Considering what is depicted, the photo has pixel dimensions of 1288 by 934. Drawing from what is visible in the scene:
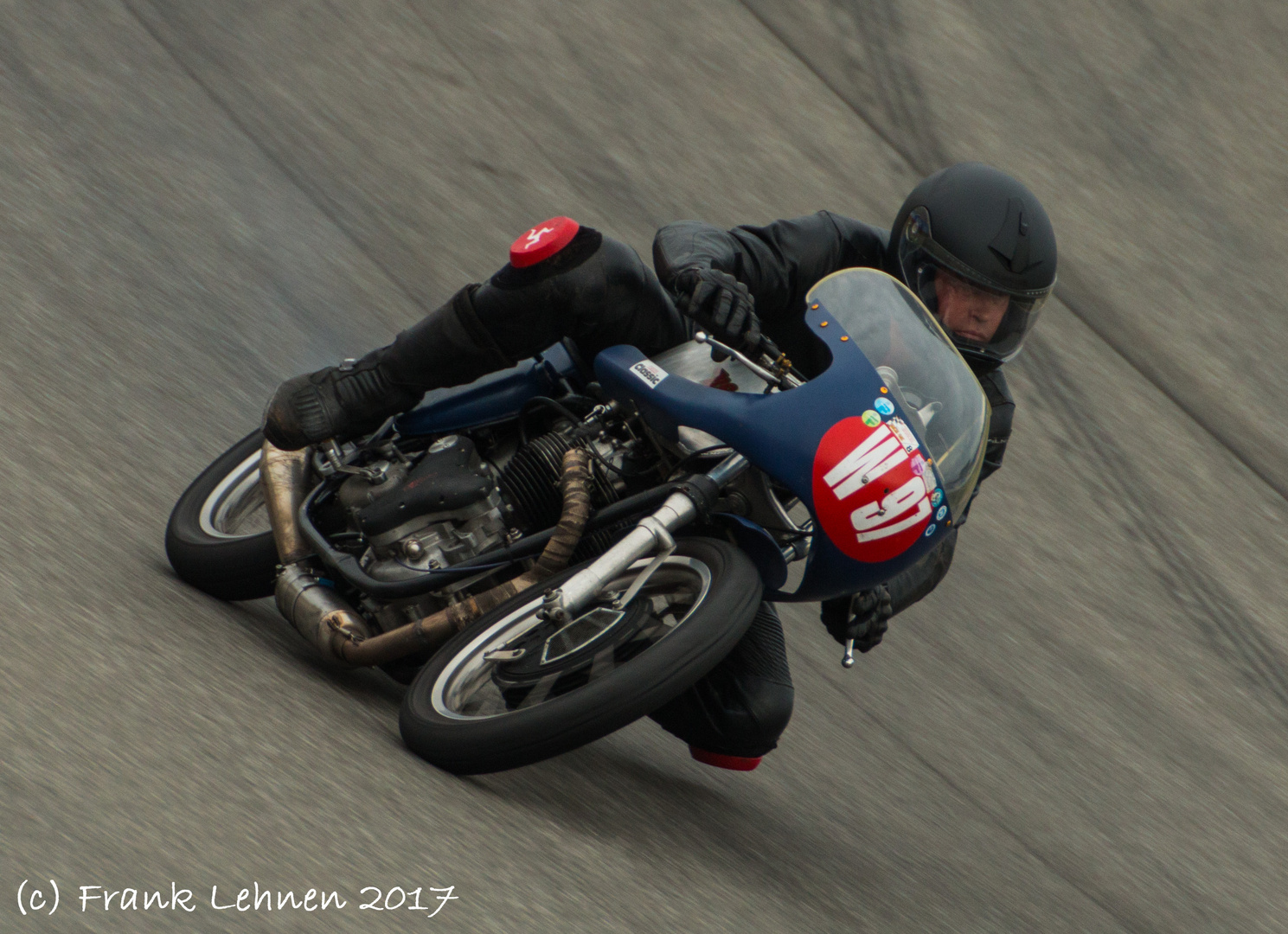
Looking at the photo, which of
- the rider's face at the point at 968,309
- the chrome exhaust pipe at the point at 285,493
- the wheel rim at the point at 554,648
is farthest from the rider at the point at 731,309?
the wheel rim at the point at 554,648

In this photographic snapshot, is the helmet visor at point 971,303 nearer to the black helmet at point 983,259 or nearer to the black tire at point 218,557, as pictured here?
the black helmet at point 983,259

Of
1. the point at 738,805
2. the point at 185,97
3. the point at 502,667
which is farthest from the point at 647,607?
the point at 185,97

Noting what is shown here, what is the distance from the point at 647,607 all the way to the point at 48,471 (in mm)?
1736

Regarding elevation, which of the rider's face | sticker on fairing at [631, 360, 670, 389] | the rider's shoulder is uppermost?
sticker on fairing at [631, 360, 670, 389]

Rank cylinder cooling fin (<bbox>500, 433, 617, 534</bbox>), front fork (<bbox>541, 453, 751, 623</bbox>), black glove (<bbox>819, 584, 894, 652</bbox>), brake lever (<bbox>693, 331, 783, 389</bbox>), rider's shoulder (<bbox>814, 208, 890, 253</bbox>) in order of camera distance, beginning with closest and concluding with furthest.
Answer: front fork (<bbox>541, 453, 751, 623</bbox>), brake lever (<bbox>693, 331, 783, 389</bbox>), cylinder cooling fin (<bbox>500, 433, 617, 534</bbox>), black glove (<bbox>819, 584, 894, 652</bbox>), rider's shoulder (<bbox>814, 208, 890, 253</bbox>)

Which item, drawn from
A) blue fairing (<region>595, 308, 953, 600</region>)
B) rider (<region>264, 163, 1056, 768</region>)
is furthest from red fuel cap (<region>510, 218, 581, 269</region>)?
blue fairing (<region>595, 308, 953, 600</region>)

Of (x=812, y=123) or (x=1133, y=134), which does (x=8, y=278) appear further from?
(x=1133, y=134)

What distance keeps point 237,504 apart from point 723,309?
5.44ft

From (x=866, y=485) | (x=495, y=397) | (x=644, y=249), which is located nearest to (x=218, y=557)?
(x=495, y=397)

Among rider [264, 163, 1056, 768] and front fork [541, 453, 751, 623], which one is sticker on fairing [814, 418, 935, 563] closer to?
front fork [541, 453, 751, 623]

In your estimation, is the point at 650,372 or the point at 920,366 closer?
the point at 920,366

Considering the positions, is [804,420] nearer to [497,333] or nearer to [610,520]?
[610,520]

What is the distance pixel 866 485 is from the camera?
3115 millimetres

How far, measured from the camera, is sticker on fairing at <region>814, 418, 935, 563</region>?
10.2 ft
